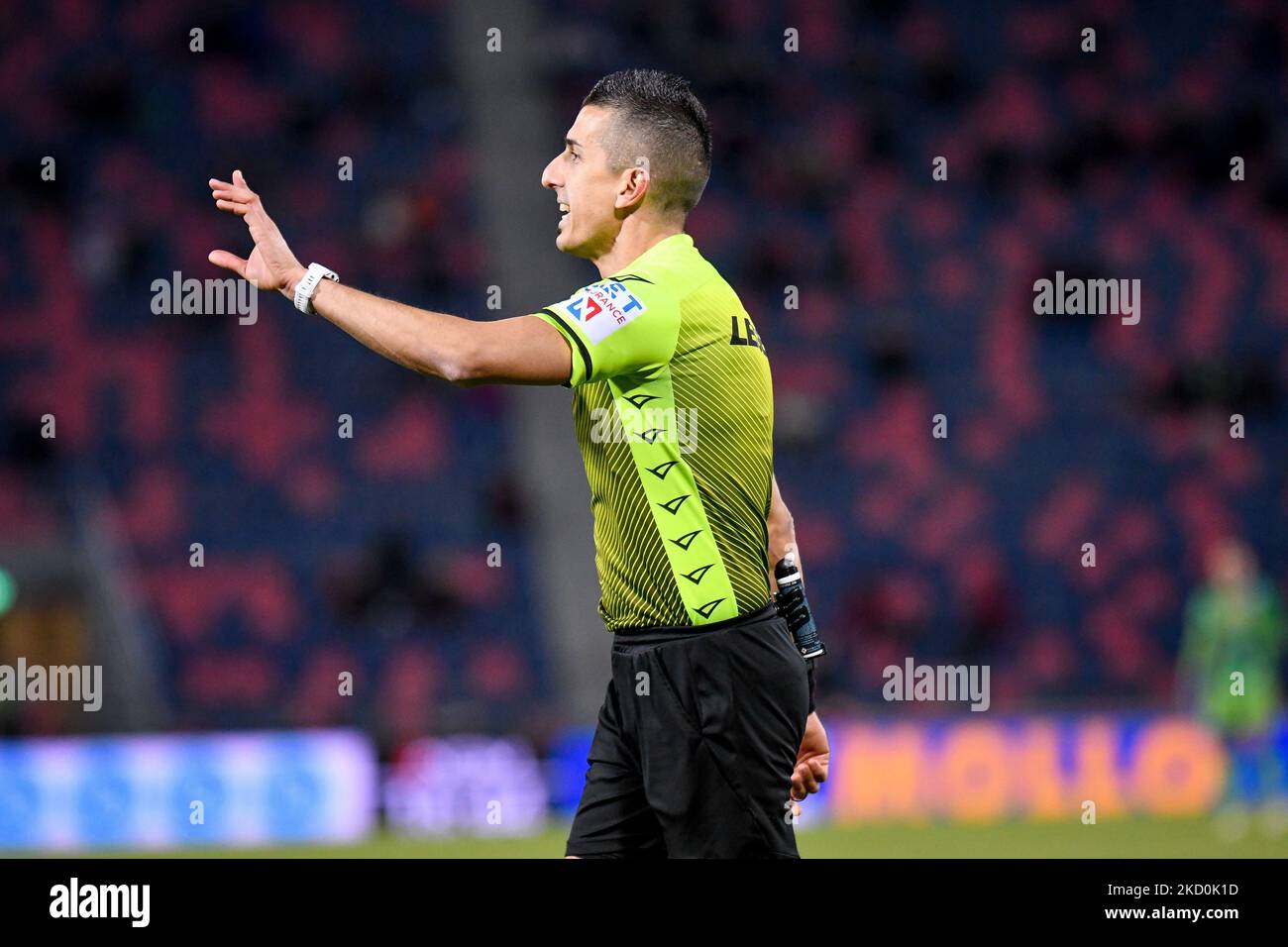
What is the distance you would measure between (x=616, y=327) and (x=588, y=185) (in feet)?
1.66

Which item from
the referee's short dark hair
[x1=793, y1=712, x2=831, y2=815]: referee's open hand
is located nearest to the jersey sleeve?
the referee's short dark hair

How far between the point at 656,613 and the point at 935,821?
888cm

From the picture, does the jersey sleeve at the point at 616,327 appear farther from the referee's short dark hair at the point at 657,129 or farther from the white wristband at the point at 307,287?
the white wristband at the point at 307,287

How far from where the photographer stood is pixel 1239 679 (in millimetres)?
12930

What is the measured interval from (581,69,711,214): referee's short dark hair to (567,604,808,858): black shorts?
3.52 feet

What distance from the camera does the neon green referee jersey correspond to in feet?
13.3

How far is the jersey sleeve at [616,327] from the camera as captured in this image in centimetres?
388

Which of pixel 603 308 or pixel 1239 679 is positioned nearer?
pixel 603 308

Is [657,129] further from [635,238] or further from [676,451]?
[676,451]

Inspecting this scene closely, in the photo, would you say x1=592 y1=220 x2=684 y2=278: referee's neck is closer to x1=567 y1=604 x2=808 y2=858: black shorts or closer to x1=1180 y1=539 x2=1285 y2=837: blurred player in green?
x1=567 y1=604 x2=808 y2=858: black shorts

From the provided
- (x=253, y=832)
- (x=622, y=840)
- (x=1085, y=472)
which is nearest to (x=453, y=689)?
(x=253, y=832)

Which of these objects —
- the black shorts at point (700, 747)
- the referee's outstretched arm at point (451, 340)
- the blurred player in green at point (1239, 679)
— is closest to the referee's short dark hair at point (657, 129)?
the referee's outstretched arm at point (451, 340)

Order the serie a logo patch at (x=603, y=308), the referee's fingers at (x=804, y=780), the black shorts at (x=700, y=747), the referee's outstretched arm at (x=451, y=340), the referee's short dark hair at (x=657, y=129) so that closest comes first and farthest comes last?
the referee's outstretched arm at (x=451, y=340), the serie a logo patch at (x=603, y=308), the black shorts at (x=700, y=747), the referee's short dark hair at (x=657, y=129), the referee's fingers at (x=804, y=780)

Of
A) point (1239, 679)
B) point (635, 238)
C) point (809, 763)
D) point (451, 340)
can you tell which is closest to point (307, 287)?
point (451, 340)
